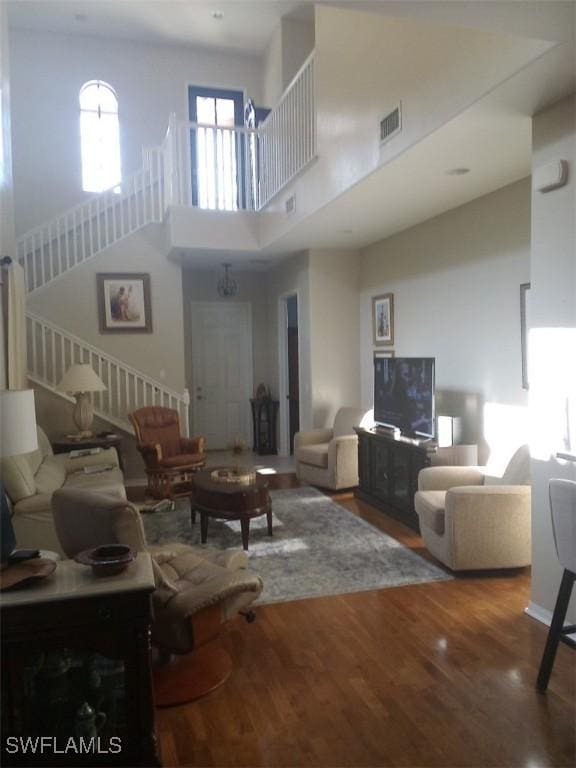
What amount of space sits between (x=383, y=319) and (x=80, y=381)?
340 cm

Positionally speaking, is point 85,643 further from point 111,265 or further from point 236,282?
point 236,282

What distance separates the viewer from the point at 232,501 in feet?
13.6

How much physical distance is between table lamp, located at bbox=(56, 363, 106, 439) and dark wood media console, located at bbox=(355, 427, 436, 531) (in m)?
2.87

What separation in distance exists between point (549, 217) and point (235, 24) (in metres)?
6.50

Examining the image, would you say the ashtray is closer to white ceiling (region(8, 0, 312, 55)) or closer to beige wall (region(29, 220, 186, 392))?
beige wall (region(29, 220, 186, 392))

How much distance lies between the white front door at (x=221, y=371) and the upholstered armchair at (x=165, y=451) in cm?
221

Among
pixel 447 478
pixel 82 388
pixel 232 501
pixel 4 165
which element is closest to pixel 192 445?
pixel 82 388

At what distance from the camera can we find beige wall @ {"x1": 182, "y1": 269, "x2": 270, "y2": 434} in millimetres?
8484

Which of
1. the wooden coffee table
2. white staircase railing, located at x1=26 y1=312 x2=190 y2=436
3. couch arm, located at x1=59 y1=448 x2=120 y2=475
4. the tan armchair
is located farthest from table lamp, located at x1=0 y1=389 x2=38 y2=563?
white staircase railing, located at x1=26 y1=312 x2=190 y2=436

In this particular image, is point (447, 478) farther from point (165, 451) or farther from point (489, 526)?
point (165, 451)

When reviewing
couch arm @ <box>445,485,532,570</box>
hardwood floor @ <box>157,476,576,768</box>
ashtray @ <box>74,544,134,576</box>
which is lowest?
hardwood floor @ <box>157,476,576,768</box>

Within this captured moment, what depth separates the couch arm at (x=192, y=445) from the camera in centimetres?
619

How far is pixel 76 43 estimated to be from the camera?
778 centimetres

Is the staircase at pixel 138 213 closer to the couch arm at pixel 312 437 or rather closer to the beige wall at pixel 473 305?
the couch arm at pixel 312 437
